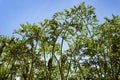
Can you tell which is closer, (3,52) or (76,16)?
(76,16)

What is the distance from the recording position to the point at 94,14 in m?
36.0

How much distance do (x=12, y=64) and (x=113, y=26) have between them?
16569mm

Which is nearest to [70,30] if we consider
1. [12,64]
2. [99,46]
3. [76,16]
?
[76,16]

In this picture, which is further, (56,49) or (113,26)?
(56,49)

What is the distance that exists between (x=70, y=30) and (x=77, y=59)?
14.3ft

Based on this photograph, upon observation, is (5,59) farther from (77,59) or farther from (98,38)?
(98,38)

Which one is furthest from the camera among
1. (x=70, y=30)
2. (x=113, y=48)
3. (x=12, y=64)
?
(x=12, y=64)

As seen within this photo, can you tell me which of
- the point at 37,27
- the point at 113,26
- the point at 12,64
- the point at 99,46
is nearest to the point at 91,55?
the point at 99,46

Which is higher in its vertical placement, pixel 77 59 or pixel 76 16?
pixel 76 16

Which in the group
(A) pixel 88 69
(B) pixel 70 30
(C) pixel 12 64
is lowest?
(A) pixel 88 69

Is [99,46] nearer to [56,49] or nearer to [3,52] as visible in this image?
[56,49]

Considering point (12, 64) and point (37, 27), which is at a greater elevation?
point (37, 27)

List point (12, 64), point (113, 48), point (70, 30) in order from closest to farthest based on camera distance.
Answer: point (113, 48) < point (70, 30) < point (12, 64)

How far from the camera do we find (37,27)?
123ft
